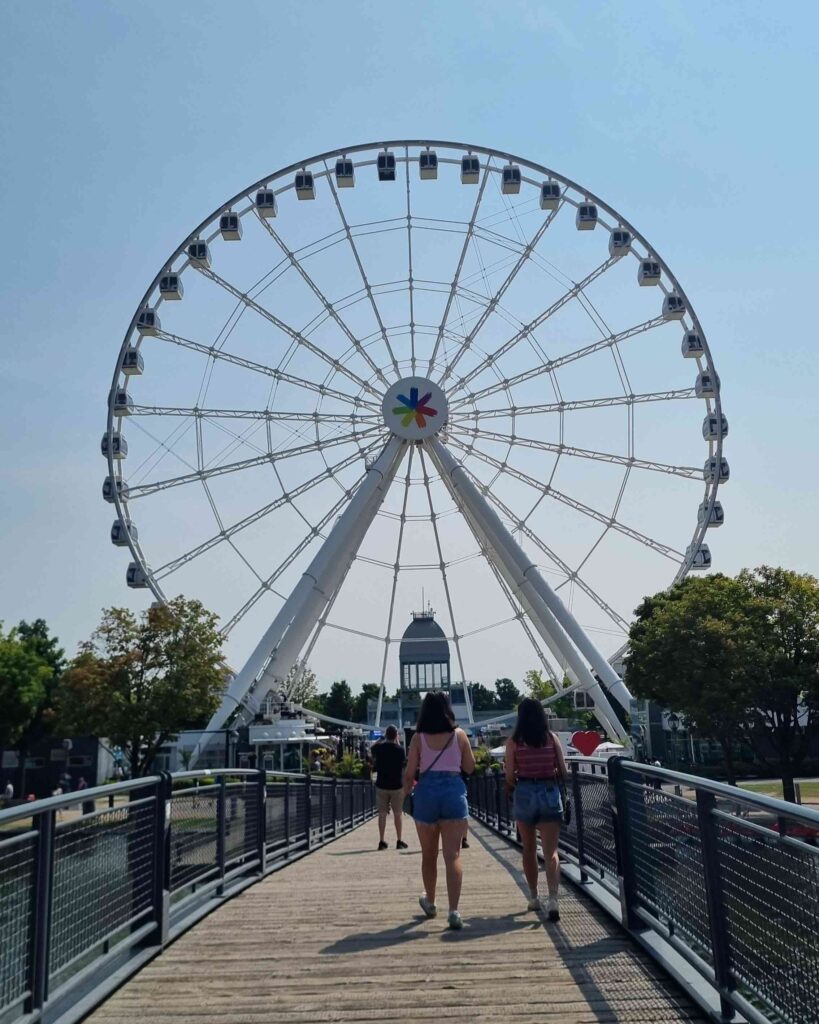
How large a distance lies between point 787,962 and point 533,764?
3.26 m

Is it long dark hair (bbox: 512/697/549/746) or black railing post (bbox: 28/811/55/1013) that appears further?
long dark hair (bbox: 512/697/549/746)

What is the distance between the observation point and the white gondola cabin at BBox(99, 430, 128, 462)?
31.1 m

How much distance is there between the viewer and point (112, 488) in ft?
101

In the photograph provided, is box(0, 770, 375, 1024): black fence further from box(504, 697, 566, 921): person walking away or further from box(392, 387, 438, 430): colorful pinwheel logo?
box(392, 387, 438, 430): colorful pinwheel logo

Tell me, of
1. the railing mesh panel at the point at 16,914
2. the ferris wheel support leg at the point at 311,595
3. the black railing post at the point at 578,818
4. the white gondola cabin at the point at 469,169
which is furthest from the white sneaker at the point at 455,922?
the white gondola cabin at the point at 469,169

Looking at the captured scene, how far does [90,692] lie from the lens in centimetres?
3953

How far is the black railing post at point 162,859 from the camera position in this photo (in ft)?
21.3

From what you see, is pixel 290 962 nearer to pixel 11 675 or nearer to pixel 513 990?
pixel 513 990

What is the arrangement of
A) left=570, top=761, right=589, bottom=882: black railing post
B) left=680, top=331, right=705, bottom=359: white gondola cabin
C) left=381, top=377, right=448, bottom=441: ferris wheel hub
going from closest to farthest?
1. left=570, top=761, right=589, bottom=882: black railing post
2. left=381, top=377, right=448, bottom=441: ferris wheel hub
3. left=680, top=331, right=705, bottom=359: white gondola cabin

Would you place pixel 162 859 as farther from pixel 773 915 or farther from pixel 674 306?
pixel 674 306

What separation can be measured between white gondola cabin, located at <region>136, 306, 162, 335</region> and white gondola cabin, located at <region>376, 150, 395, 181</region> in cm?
781

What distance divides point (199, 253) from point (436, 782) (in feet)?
88.2

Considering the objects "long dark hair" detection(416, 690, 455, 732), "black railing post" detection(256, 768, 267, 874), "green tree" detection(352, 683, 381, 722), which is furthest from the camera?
"green tree" detection(352, 683, 381, 722)

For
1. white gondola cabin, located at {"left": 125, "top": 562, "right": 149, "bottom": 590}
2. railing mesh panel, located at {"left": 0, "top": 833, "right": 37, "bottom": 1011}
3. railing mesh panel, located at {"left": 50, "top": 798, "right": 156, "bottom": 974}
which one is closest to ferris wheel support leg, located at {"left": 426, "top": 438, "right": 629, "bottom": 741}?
white gondola cabin, located at {"left": 125, "top": 562, "right": 149, "bottom": 590}
